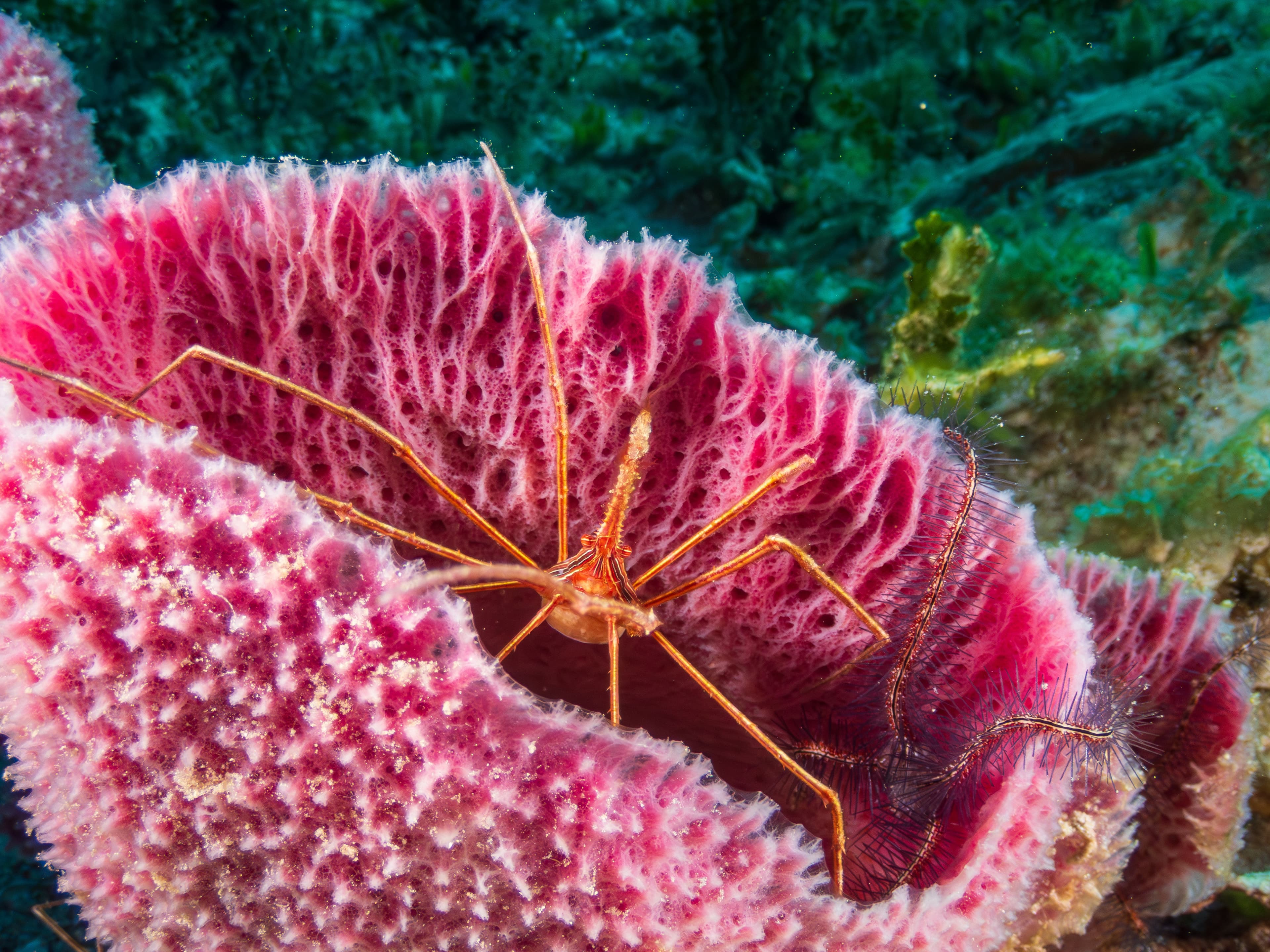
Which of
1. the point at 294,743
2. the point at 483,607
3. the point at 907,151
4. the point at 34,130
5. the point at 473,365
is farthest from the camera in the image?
the point at 907,151

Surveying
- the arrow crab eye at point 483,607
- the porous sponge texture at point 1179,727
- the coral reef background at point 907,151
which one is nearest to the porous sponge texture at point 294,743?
the arrow crab eye at point 483,607

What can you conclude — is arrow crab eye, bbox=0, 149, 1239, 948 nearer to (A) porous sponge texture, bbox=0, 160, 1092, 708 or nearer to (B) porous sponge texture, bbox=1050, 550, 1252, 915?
(A) porous sponge texture, bbox=0, 160, 1092, 708

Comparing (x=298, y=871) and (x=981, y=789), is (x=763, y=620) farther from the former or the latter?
(x=298, y=871)

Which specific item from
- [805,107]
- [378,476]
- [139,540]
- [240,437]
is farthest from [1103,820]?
[805,107]

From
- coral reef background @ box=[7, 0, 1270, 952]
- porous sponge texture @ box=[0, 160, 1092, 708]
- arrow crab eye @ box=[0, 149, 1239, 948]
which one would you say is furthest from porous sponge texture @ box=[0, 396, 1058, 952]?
coral reef background @ box=[7, 0, 1270, 952]

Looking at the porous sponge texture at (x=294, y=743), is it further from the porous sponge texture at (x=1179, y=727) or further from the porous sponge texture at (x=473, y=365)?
the porous sponge texture at (x=1179, y=727)

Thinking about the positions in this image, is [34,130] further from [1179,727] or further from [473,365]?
[1179,727]

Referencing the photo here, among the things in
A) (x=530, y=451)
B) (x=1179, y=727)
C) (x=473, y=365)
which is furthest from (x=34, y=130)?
(x=1179, y=727)
